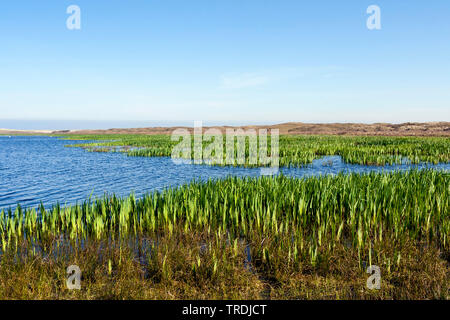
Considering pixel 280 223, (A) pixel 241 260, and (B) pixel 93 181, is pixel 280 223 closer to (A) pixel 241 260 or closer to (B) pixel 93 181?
(A) pixel 241 260

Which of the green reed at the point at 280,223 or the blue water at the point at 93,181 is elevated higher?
the green reed at the point at 280,223

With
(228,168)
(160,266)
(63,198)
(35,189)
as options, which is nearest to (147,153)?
(228,168)

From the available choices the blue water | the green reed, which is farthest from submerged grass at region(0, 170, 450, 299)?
the blue water

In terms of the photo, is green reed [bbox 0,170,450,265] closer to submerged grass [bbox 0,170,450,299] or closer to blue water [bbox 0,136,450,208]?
submerged grass [bbox 0,170,450,299]

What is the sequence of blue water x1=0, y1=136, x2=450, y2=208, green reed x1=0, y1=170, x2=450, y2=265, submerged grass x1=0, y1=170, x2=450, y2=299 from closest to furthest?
submerged grass x1=0, y1=170, x2=450, y2=299 → green reed x1=0, y1=170, x2=450, y2=265 → blue water x1=0, y1=136, x2=450, y2=208

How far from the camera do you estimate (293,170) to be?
20359 mm

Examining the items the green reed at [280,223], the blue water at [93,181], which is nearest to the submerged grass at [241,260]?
the green reed at [280,223]

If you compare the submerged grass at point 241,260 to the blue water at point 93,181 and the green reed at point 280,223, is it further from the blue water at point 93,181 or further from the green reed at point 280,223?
the blue water at point 93,181

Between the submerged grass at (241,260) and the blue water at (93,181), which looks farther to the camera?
the blue water at (93,181)

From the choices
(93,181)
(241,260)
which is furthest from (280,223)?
(93,181)
